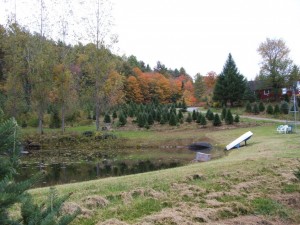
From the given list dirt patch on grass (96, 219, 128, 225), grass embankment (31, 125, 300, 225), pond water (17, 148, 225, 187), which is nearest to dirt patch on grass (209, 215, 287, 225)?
grass embankment (31, 125, 300, 225)

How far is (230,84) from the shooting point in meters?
42.7

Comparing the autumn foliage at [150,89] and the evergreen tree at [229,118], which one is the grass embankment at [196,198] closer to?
the evergreen tree at [229,118]

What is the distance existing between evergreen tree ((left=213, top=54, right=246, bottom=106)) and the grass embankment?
3383cm

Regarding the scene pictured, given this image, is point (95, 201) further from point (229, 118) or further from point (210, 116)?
point (210, 116)

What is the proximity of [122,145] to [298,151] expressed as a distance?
1415 cm

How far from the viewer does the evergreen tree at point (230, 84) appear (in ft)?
140

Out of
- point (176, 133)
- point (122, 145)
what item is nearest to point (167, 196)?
point (122, 145)

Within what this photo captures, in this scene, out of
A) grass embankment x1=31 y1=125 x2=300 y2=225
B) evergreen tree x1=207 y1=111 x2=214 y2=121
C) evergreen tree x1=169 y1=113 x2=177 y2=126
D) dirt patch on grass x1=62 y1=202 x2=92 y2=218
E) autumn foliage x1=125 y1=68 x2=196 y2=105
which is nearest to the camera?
dirt patch on grass x1=62 y1=202 x2=92 y2=218

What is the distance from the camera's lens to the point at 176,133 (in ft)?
92.9

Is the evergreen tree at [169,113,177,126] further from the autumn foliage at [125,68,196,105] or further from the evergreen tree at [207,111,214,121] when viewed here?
the autumn foliage at [125,68,196,105]

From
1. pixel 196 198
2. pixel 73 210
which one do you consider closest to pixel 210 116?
pixel 196 198

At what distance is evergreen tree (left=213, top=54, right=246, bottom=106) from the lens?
140ft

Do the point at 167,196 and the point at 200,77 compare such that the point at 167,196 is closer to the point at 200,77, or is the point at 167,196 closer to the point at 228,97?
the point at 228,97

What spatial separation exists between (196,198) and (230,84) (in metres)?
36.9
